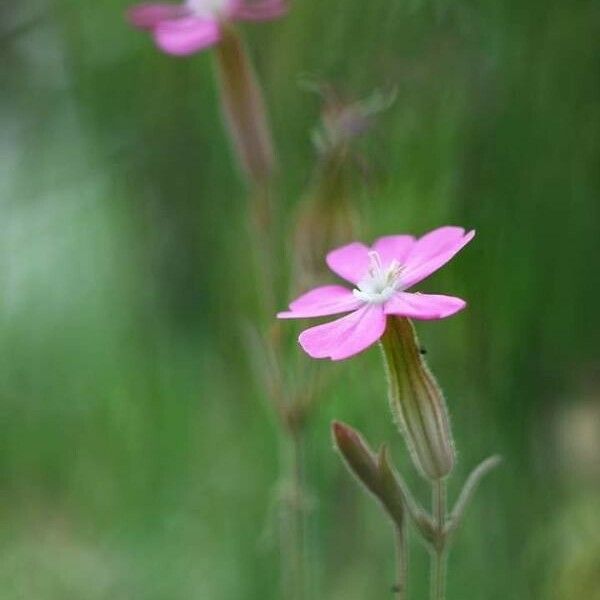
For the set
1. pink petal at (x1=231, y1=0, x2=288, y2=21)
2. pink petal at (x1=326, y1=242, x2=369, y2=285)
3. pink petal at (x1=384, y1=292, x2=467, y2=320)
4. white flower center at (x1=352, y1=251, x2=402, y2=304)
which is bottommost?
pink petal at (x1=384, y1=292, x2=467, y2=320)

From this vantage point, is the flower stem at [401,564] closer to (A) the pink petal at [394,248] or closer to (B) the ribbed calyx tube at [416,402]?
(B) the ribbed calyx tube at [416,402]

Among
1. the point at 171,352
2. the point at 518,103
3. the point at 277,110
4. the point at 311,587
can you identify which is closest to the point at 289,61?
the point at 277,110

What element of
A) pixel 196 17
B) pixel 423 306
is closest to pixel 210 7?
pixel 196 17

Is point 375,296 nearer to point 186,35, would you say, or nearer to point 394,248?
point 394,248

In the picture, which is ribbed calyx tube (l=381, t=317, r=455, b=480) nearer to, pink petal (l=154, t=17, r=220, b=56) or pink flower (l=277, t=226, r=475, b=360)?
pink flower (l=277, t=226, r=475, b=360)

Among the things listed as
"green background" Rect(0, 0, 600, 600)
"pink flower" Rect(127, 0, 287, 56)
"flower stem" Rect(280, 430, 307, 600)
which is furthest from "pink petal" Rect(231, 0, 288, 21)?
"flower stem" Rect(280, 430, 307, 600)

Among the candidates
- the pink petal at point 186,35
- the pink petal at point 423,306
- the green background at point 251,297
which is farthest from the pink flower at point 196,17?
the pink petal at point 423,306

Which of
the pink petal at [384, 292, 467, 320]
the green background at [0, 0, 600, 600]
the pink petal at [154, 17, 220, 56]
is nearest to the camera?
the pink petal at [384, 292, 467, 320]
